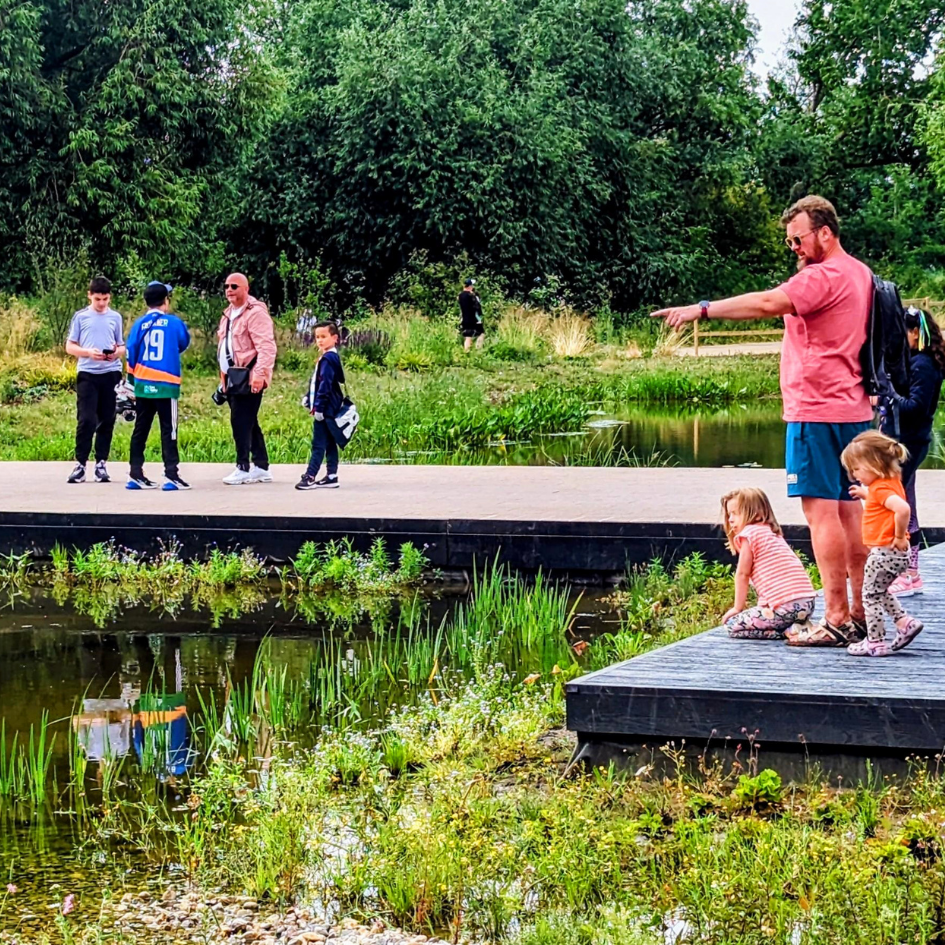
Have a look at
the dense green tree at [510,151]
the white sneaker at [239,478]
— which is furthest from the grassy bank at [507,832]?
the dense green tree at [510,151]

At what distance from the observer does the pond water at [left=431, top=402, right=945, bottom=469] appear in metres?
15.7

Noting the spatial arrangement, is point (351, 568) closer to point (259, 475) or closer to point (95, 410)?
point (259, 475)

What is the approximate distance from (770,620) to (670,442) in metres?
11.6

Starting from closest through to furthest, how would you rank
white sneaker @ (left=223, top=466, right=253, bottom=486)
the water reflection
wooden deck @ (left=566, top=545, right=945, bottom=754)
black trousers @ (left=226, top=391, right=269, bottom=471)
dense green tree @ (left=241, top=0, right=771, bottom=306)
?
1. wooden deck @ (left=566, top=545, right=945, bottom=754)
2. the water reflection
3. black trousers @ (left=226, top=391, right=269, bottom=471)
4. white sneaker @ (left=223, top=466, right=253, bottom=486)
5. dense green tree @ (left=241, top=0, right=771, bottom=306)

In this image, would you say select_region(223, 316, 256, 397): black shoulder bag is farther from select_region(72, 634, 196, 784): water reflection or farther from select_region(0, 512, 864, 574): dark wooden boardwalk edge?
select_region(72, 634, 196, 784): water reflection

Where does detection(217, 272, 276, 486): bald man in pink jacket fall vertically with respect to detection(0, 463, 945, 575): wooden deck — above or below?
above

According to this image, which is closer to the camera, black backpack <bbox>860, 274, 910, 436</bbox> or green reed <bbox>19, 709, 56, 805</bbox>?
green reed <bbox>19, 709, 56, 805</bbox>

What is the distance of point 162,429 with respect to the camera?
1197cm

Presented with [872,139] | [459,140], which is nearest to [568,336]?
[459,140]

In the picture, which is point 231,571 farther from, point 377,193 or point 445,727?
point 377,193

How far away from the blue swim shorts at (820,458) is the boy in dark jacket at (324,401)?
5.67 metres

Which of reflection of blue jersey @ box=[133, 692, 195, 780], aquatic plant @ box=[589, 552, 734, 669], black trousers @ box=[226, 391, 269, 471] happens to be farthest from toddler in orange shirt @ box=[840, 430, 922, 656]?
black trousers @ box=[226, 391, 269, 471]

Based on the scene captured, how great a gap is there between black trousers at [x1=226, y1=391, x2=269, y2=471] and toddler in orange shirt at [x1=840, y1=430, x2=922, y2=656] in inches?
262

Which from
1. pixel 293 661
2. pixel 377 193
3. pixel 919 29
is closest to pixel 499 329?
pixel 377 193
